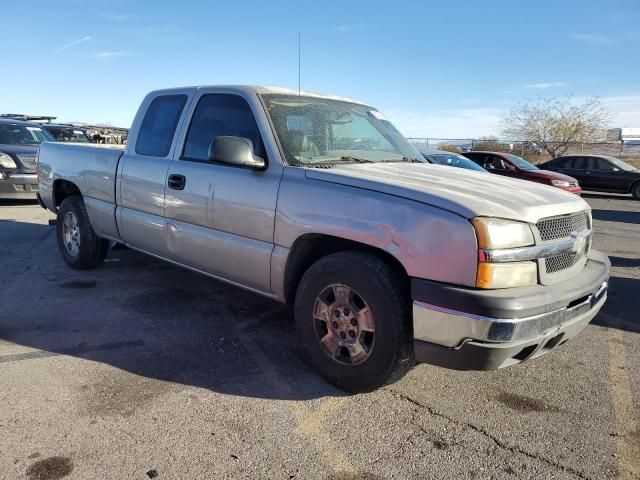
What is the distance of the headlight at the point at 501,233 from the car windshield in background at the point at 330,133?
4.62 feet

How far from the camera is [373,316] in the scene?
3105 millimetres

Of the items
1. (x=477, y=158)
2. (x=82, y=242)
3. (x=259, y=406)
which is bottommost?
(x=259, y=406)

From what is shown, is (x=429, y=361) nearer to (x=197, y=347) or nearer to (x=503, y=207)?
(x=503, y=207)

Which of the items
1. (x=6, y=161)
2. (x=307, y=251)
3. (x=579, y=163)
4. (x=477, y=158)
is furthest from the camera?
(x=579, y=163)

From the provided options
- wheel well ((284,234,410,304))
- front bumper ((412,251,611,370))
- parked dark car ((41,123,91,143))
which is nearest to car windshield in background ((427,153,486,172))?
wheel well ((284,234,410,304))

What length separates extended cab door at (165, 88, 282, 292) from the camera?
3.78 metres

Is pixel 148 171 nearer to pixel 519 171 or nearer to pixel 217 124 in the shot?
pixel 217 124

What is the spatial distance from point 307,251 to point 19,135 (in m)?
11.0

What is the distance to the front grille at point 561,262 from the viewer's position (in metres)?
3.08

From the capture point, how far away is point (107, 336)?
4250 mm

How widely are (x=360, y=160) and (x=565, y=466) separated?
2407mm

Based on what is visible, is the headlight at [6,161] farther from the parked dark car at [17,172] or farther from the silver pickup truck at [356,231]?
the silver pickup truck at [356,231]

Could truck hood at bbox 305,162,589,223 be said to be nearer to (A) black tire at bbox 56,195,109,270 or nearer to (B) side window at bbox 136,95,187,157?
(B) side window at bbox 136,95,187,157

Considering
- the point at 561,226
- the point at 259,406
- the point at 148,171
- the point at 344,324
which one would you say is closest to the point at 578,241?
the point at 561,226
